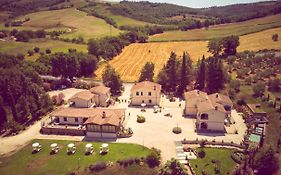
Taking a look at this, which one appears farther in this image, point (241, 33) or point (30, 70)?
point (241, 33)

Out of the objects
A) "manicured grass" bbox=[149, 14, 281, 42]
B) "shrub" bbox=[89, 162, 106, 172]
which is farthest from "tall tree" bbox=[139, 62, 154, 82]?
"manicured grass" bbox=[149, 14, 281, 42]

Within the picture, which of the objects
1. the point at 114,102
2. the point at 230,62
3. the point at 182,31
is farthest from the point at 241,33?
the point at 114,102

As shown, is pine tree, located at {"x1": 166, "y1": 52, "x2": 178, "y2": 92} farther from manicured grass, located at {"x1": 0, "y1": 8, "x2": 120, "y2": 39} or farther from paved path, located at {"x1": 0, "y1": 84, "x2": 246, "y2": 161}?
manicured grass, located at {"x1": 0, "y1": 8, "x2": 120, "y2": 39}

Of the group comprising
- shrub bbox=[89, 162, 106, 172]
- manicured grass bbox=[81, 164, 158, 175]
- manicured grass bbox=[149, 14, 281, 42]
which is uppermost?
manicured grass bbox=[149, 14, 281, 42]

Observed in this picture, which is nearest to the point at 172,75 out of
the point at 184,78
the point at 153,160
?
the point at 184,78

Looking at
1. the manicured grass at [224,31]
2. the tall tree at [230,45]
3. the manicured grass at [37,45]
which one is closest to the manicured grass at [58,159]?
the manicured grass at [37,45]

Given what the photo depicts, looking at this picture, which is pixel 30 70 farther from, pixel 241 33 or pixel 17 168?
pixel 241 33
